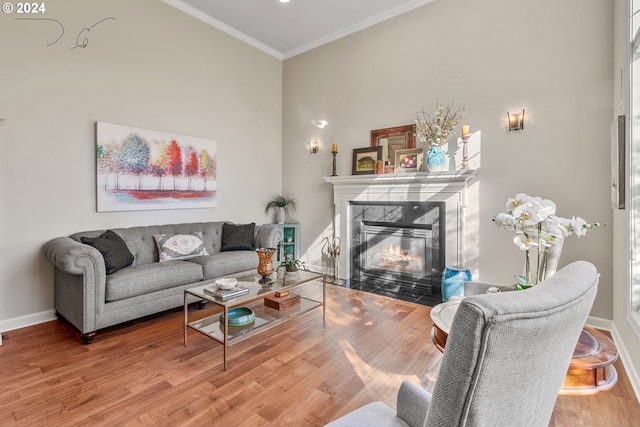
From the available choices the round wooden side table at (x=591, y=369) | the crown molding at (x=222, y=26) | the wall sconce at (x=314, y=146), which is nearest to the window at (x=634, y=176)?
the round wooden side table at (x=591, y=369)

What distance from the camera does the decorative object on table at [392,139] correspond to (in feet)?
13.5

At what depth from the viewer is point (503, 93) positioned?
11.4 ft

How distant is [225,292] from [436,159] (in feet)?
9.03

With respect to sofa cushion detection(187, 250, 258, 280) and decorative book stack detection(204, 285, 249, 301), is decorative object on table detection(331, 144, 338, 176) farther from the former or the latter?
decorative book stack detection(204, 285, 249, 301)

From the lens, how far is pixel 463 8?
371 centimetres

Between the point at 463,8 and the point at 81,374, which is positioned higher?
the point at 463,8

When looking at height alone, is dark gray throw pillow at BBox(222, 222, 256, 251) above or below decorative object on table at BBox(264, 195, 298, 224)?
below

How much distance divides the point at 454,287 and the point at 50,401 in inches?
137

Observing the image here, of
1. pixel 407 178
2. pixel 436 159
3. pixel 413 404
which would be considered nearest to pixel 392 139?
pixel 407 178

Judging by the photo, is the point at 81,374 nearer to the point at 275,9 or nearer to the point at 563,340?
the point at 563,340

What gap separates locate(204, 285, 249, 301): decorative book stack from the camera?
7.74 feet

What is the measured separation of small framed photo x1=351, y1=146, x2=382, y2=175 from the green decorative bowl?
2573 mm

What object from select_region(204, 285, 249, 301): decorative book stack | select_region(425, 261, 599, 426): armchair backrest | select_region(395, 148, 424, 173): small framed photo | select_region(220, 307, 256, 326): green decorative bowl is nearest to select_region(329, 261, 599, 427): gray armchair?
select_region(425, 261, 599, 426): armchair backrest

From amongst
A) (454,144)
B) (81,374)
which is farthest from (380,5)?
(81,374)
